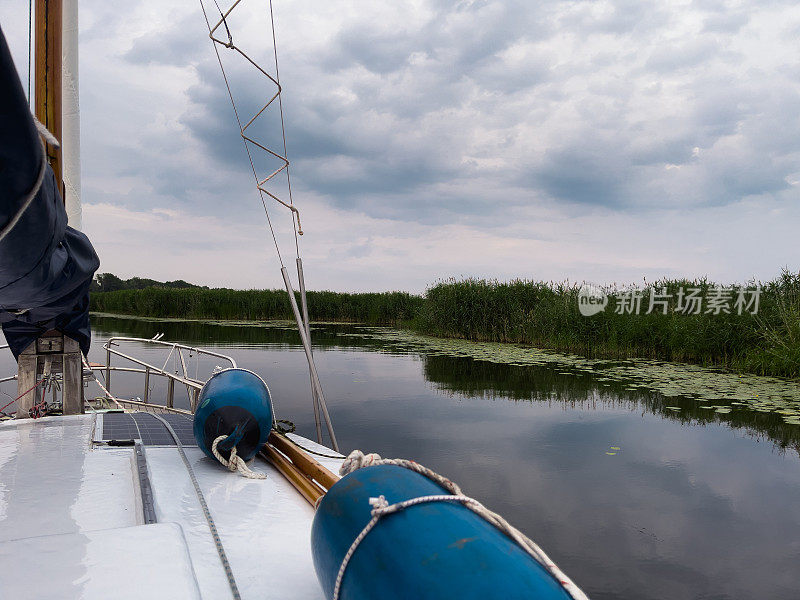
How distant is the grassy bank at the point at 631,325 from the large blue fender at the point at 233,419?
10691mm

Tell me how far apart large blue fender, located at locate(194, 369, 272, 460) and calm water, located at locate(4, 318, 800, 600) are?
7.05 ft

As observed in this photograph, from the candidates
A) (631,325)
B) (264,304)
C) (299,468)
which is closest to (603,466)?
(299,468)

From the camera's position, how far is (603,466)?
207 inches

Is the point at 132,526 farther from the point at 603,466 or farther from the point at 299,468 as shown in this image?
the point at 603,466

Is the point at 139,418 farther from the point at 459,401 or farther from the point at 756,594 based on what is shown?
the point at 459,401

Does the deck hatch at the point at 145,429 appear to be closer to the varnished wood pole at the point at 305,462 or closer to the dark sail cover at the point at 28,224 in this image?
the varnished wood pole at the point at 305,462

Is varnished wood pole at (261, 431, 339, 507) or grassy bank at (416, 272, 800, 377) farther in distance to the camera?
grassy bank at (416, 272, 800, 377)

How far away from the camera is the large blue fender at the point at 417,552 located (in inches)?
39.3

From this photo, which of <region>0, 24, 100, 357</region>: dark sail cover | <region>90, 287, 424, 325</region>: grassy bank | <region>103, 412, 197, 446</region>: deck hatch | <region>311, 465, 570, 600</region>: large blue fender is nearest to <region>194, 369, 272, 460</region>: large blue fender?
<region>103, 412, 197, 446</region>: deck hatch

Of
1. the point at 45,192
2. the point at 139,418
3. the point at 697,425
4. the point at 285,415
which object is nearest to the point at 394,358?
the point at 285,415

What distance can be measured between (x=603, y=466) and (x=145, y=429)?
14.1 ft

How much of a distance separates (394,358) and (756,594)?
33.4 feet

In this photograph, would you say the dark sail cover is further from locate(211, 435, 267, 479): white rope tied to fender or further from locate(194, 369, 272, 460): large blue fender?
locate(211, 435, 267, 479): white rope tied to fender

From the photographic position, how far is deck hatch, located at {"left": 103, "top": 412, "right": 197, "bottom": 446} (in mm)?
3297
